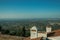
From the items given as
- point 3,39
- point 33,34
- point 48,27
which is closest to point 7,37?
point 3,39

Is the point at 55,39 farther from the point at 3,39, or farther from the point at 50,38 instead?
the point at 3,39

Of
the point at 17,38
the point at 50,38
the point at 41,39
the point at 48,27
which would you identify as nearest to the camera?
the point at 41,39

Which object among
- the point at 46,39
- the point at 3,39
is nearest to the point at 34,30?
the point at 46,39

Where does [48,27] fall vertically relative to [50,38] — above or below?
above

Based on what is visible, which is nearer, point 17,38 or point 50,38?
point 50,38

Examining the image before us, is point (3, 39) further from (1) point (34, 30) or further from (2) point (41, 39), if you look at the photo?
(2) point (41, 39)

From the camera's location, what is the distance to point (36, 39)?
10.8 m

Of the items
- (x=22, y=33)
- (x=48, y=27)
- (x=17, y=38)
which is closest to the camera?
(x=48, y=27)

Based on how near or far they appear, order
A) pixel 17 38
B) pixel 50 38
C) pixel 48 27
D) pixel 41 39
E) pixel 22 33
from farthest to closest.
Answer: pixel 22 33 < pixel 17 38 < pixel 48 27 < pixel 50 38 < pixel 41 39

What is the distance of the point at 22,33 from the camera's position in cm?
2566

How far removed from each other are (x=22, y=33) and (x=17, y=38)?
772cm

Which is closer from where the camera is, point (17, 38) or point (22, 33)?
point (17, 38)

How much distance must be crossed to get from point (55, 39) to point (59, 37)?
1.08 feet

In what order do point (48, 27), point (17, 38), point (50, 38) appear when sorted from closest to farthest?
point (50, 38) < point (48, 27) < point (17, 38)
